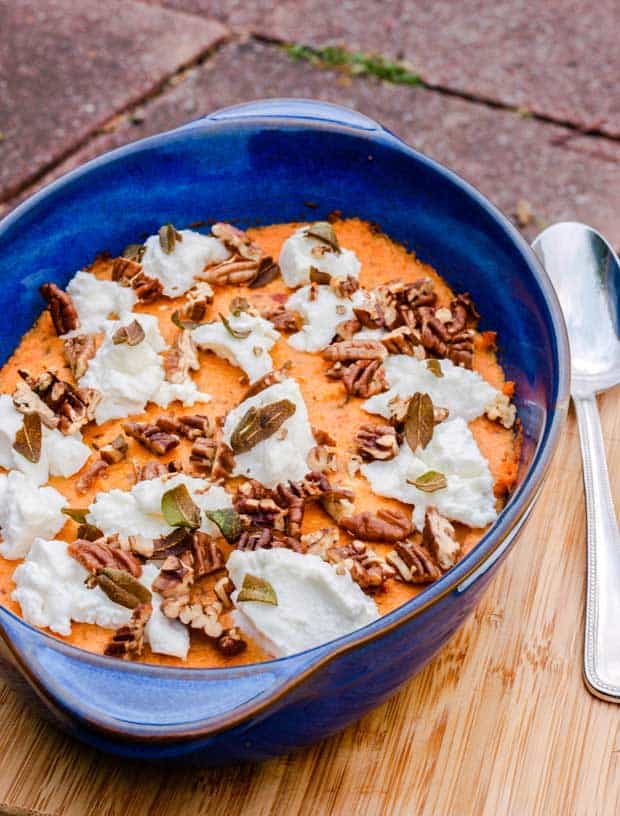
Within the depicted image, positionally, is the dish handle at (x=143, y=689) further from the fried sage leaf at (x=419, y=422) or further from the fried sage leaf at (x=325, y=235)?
the fried sage leaf at (x=325, y=235)

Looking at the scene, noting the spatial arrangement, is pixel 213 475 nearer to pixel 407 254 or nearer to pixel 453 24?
pixel 407 254

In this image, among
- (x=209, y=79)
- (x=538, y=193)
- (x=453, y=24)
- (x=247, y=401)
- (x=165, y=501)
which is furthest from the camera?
(x=453, y=24)

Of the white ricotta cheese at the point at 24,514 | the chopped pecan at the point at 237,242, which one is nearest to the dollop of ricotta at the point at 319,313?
the chopped pecan at the point at 237,242

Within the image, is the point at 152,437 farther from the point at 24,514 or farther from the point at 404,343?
the point at 404,343

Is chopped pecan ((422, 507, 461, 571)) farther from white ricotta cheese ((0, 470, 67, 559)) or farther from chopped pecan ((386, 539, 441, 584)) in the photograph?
white ricotta cheese ((0, 470, 67, 559))

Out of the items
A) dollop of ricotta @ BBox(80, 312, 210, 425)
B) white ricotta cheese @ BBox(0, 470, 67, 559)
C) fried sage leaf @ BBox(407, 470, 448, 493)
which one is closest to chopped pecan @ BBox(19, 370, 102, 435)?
dollop of ricotta @ BBox(80, 312, 210, 425)

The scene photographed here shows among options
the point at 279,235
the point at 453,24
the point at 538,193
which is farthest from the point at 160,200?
the point at 453,24
